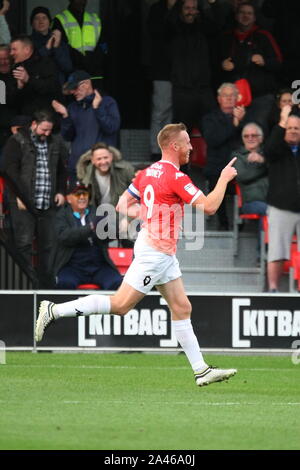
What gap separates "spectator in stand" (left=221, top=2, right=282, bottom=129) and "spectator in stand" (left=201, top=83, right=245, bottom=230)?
2.15 ft

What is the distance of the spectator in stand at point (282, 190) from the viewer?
16.4 metres

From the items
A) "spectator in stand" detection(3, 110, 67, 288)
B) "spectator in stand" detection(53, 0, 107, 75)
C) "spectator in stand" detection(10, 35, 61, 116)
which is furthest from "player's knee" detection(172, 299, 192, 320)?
"spectator in stand" detection(53, 0, 107, 75)

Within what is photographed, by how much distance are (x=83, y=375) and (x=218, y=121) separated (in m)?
5.80

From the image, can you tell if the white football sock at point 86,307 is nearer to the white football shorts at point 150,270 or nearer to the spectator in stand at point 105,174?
the white football shorts at point 150,270

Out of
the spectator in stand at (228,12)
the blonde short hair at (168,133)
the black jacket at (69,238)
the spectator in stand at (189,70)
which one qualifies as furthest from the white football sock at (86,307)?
the spectator in stand at (228,12)

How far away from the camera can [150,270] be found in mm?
10969

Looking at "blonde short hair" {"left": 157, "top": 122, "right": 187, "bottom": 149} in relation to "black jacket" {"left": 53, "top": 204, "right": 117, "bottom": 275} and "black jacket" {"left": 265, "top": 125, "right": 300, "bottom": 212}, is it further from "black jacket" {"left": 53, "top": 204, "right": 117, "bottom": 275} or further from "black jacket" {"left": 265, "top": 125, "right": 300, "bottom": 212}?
"black jacket" {"left": 265, "top": 125, "right": 300, "bottom": 212}

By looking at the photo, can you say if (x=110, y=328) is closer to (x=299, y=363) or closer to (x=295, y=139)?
(x=299, y=363)

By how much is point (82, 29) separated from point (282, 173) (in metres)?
3.55

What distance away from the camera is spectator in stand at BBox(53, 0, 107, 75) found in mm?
18266

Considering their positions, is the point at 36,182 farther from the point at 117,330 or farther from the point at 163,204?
the point at 163,204

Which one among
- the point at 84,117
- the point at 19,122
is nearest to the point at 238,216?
the point at 84,117

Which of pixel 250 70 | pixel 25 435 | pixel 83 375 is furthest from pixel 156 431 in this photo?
pixel 250 70

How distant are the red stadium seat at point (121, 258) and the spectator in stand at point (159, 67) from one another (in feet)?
9.43
